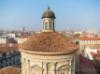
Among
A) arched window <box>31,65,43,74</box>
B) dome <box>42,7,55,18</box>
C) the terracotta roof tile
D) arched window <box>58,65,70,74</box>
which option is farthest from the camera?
dome <box>42,7,55,18</box>

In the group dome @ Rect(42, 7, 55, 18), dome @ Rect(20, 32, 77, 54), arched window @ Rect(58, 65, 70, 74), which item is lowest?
arched window @ Rect(58, 65, 70, 74)

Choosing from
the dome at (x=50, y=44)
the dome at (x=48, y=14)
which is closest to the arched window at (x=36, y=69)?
the dome at (x=50, y=44)

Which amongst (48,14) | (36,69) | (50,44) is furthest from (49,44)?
(48,14)

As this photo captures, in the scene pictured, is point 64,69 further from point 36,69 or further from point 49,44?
point 49,44

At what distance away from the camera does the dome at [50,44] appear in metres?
17.4

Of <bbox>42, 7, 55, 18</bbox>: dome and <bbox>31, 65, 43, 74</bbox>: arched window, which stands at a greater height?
<bbox>42, 7, 55, 18</bbox>: dome

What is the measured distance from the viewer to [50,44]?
1786cm

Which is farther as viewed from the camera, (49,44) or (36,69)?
(49,44)

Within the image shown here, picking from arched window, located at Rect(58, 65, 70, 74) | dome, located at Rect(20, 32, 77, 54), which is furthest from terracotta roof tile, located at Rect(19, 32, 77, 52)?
arched window, located at Rect(58, 65, 70, 74)

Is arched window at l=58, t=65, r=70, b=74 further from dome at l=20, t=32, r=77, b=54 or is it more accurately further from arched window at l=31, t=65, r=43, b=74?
arched window at l=31, t=65, r=43, b=74

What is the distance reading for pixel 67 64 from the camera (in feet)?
57.3

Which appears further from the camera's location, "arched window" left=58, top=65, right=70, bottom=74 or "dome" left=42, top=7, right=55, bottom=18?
"dome" left=42, top=7, right=55, bottom=18

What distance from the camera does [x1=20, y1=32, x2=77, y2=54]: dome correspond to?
17.4 meters

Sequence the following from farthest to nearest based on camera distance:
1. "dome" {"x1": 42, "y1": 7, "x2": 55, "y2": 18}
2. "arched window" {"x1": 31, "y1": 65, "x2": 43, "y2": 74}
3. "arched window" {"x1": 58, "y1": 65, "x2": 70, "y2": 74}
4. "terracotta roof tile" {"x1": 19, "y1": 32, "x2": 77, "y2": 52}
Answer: "dome" {"x1": 42, "y1": 7, "x2": 55, "y2": 18}
"terracotta roof tile" {"x1": 19, "y1": 32, "x2": 77, "y2": 52}
"arched window" {"x1": 58, "y1": 65, "x2": 70, "y2": 74}
"arched window" {"x1": 31, "y1": 65, "x2": 43, "y2": 74}
